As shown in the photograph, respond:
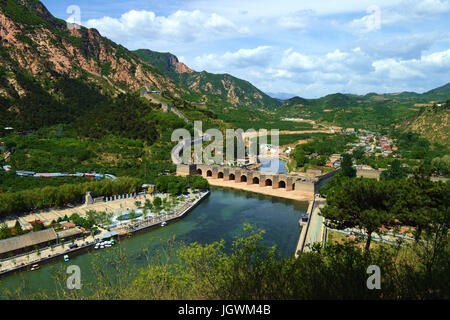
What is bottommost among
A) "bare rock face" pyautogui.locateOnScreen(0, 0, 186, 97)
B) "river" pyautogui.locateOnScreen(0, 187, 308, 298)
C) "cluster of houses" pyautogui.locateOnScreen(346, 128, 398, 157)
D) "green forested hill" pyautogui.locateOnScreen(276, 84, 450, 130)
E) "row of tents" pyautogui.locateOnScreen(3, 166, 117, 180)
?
"river" pyautogui.locateOnScreen(0, 187, 308, 298)

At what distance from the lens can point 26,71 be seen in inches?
3150

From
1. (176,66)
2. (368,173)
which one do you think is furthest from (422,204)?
(176,66)

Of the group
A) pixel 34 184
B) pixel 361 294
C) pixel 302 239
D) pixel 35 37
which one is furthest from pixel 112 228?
pixel 35 37

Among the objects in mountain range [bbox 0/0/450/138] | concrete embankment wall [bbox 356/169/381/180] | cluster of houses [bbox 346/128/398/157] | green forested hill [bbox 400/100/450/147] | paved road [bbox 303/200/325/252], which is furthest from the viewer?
green forested hill [bbox 400/100/450/147]

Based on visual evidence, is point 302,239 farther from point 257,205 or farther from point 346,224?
point 257,205

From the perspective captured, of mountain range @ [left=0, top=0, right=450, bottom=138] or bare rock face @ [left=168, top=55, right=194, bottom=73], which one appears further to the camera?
bare rock face @ [left=168, top=55, right=194, bottom=73]

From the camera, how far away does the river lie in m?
20.5

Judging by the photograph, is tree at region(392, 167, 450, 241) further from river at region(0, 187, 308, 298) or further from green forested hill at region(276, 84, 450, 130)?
A: green forested hill at region(276, 84, 450, 130)

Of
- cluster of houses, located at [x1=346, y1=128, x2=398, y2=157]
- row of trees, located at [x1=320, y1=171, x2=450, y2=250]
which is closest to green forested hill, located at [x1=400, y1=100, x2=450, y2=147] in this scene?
cluster of houses, located at [x1=346, y1=128, x2=398, y2=157]

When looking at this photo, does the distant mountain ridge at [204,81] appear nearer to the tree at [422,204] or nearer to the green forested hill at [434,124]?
the green forested hill at [434,124]

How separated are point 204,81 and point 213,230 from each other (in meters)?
159

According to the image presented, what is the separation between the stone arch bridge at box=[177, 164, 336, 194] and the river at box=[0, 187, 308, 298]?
3.92 meters
